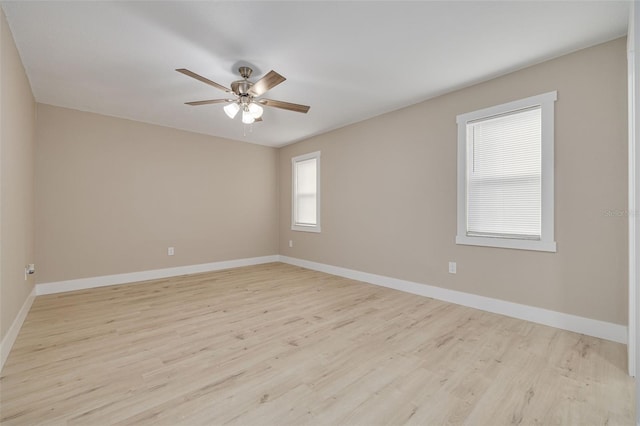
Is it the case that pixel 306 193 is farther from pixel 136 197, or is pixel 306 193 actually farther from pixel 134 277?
pixel 134 277

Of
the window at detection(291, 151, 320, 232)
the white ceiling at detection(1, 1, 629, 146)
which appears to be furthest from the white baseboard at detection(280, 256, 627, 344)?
the white ceiling at detection(1, 1, 629, 146)

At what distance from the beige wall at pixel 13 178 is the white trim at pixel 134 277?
1.75ft

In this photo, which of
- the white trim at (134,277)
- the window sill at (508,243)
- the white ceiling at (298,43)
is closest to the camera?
the white ceiling at (298,43)

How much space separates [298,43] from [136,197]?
3.63 metres

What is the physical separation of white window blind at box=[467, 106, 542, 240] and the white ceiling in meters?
0.57

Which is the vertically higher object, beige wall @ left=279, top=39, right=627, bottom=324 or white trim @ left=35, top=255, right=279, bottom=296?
beige wall @ left=279, top=39, right=627, bottom=324

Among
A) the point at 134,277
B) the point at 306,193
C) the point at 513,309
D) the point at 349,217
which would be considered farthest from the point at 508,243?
the point at 134,277

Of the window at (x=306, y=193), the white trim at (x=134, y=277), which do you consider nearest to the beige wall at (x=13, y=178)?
the white trim at (x=134, y=277)

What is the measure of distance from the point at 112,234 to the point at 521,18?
540 centimetres

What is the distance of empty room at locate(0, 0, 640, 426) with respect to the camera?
70.3 inches

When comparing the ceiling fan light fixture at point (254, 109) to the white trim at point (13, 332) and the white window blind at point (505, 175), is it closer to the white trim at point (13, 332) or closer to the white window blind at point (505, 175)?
the white window blind at point (505, 175)

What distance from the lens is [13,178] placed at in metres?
2.49

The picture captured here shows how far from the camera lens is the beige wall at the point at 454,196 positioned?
2.43 metres

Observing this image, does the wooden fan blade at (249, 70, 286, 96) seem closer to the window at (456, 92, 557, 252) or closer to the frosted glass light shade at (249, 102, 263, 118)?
the frosted glass light shade at (249, 102, 263, 118)
